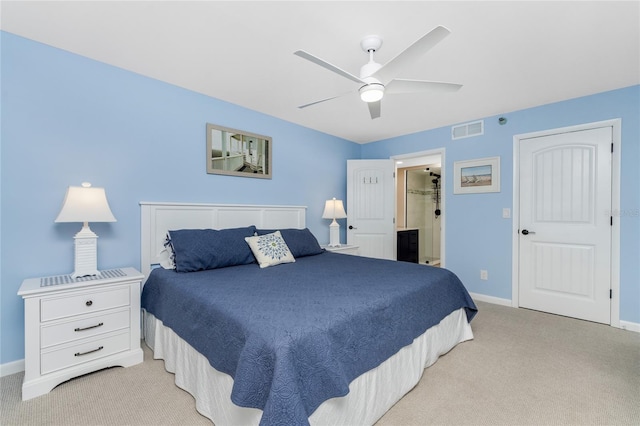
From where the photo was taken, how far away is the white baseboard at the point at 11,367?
2.02m

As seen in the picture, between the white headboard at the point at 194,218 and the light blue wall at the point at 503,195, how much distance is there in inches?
87.4

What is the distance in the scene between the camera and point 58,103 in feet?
7.35

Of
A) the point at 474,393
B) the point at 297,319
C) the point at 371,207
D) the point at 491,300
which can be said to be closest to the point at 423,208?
the point at 371,207

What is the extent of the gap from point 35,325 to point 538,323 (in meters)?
4.22

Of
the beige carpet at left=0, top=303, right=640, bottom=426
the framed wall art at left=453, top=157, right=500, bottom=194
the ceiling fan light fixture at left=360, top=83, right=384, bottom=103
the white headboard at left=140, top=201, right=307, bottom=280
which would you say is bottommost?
the beige carpet at left=0, top=303, right=640, bottom=426

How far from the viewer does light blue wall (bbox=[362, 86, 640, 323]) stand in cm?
285

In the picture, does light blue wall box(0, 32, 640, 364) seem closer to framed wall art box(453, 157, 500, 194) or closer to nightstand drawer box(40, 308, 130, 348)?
framed wall art box(453, 157, 500, 194)

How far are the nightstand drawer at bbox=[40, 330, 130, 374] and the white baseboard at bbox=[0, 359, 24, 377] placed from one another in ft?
1.50

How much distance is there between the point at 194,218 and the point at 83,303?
117cm

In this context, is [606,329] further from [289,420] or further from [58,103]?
[58,103]

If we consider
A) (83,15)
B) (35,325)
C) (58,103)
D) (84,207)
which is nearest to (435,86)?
(83,15)

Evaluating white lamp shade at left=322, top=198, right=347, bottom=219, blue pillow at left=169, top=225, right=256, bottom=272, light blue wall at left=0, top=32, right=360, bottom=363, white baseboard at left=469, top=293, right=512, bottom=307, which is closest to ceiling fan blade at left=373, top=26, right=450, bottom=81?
blue pillow at left=169, top=225, right=256, bottom=272

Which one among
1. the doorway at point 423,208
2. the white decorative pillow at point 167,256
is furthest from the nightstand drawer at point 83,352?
the doorway at point 423,208

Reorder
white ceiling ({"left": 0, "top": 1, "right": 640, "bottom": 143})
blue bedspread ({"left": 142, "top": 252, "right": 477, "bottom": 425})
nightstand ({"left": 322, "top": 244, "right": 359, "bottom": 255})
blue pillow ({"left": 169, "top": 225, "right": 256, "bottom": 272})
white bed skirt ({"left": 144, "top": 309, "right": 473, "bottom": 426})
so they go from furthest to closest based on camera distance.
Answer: nightstand ({"left": 322, "top": 244, "right": 359, "bottom": 255})
blue pillow ({"left": 169, "top": 225, "right": 256, "bottom": 272})
white ceiling ({"left": 0, "top": 1, "right": 640, "bottom": 143})
white bed skirt ({"left": 144, "top": 309, "right": 473, "bottom": 426})
blue bedspread ({"left": 142, "top": 252, "right": 477, "bottom": 425})
